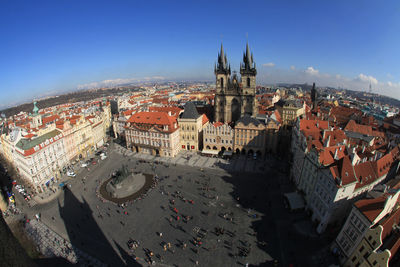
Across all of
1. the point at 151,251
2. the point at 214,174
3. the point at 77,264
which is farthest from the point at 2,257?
the point at 214,174

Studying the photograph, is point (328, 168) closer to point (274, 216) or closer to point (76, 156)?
point (274, 216)

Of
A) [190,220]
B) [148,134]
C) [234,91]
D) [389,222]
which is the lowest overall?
[190,220]

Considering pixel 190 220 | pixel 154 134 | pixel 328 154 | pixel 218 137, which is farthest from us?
pixel 218 137

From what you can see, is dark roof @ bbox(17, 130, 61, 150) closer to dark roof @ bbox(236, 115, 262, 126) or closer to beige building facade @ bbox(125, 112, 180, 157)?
beige building facade @ bbox(125, 112, 180, 157)

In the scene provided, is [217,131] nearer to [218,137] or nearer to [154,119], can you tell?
[218,137]

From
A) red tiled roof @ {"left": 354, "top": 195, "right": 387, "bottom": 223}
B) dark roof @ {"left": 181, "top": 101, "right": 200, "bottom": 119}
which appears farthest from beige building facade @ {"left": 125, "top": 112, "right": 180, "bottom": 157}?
red tiled roof @ {"left": 354, "top": 195, "right": 387, "bottom": 223}

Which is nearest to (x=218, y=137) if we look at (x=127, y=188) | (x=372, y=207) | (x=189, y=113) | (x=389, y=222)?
(x=189, y=113)
